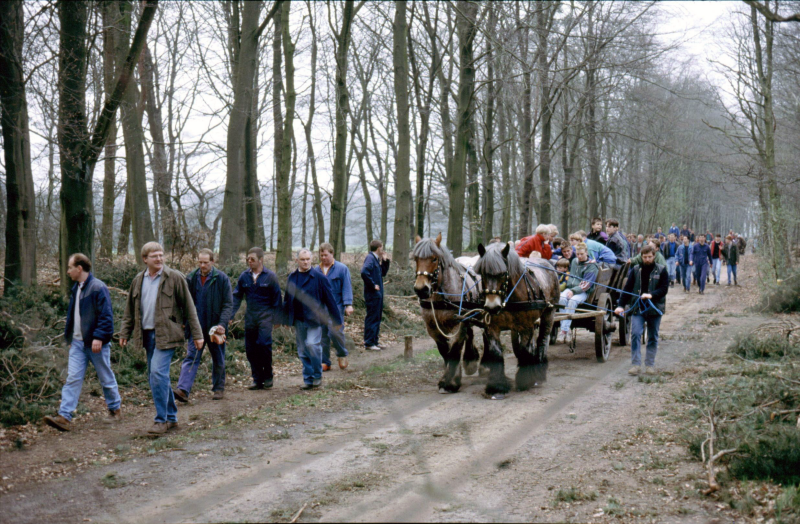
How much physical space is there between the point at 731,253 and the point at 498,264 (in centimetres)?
2022

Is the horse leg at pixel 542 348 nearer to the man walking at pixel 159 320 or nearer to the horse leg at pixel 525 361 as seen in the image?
the horse leg at pixel 525 361

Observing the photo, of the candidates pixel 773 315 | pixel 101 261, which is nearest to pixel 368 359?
pixel 101 261

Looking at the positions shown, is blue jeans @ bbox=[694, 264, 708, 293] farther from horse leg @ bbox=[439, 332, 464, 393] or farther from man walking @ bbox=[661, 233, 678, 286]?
horse leg @ bbox=[439, 332, 464, 393]

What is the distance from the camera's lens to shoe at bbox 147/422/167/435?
6777 mm

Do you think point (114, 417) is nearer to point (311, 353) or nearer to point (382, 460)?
point (311, 353)

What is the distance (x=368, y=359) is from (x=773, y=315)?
1027cm

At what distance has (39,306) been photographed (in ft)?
31.5

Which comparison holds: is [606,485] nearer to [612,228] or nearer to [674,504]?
[674,504]

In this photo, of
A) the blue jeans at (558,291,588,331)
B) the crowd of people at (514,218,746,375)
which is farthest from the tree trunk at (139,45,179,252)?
the blue jeans at (558,291,588,331)

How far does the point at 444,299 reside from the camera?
8812 millimetres

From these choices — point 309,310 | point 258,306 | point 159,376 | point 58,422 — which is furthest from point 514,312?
point 58,422

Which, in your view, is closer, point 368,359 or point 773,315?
point 368,359

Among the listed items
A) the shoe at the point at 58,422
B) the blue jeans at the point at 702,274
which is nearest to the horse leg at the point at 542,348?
the shoe at the point at 58,422

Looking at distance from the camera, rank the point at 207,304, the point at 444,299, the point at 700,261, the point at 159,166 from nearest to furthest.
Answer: the point at 207,304
the point at 444,299
the point at 159,166
the point at 700,261
